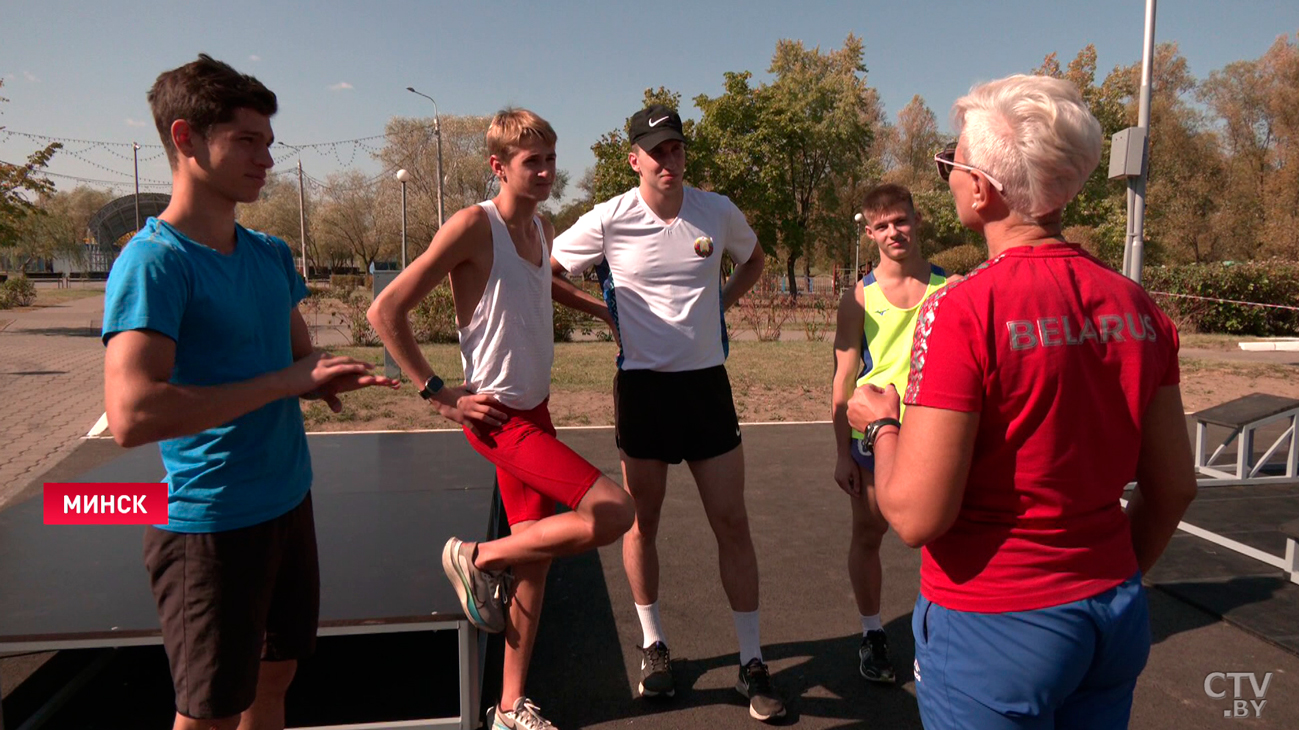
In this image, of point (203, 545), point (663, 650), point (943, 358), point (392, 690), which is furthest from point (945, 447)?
point (392, 690)

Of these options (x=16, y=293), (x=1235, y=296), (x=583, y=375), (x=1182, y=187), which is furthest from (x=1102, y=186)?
(x=16, y=293)

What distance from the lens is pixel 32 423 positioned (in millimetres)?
8742

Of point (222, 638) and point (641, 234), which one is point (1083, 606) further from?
point (641, 234)

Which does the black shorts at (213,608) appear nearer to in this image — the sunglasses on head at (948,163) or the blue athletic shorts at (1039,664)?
the blue athletic shorts at (1039,664)

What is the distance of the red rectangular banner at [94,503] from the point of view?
A: 247 cm

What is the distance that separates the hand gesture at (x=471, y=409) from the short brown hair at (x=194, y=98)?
1.05 m

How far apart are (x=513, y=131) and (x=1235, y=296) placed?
23369 millimetres

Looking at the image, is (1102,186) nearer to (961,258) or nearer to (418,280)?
(961,258)

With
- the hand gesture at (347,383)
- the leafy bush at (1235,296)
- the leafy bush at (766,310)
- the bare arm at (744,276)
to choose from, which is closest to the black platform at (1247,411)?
the bare arm at (744,276)

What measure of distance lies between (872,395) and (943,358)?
30cm

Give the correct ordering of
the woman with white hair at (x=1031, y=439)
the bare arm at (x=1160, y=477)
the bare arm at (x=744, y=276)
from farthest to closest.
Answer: the bare arm at (x=744, y=276)
the bare arm at (x=1160, y=477)
the woman with white hair at (x=1031, y=439)

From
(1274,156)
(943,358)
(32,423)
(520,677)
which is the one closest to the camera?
(943,358)

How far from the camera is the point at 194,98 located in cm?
187

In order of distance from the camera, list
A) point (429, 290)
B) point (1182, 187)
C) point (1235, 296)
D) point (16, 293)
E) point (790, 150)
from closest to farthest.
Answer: point (429, 290) < point (1235, 296) < point (16, 293) < point (1182, 187) < point (790, 150)
